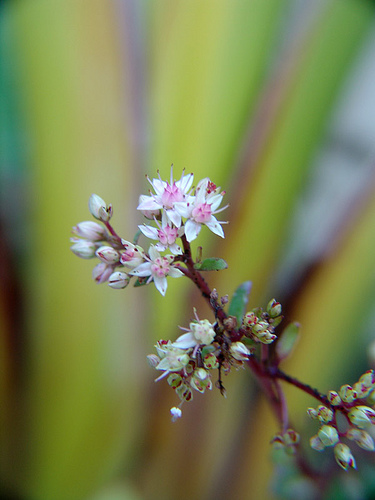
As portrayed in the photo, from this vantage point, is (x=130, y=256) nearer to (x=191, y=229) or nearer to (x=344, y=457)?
(x=191, y=229)

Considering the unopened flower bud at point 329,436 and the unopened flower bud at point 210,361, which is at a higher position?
the unopened flower bud at point 210,361

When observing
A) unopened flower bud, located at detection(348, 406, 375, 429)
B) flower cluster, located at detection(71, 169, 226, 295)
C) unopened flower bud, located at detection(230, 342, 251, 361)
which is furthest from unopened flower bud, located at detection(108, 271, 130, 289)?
unopened flower bud, located at detection(348, 406, 375, 429)

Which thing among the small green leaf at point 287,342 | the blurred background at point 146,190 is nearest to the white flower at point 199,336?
the small green leaf at point 287,342

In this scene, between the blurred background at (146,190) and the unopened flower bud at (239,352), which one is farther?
the blurred background at (146,190)

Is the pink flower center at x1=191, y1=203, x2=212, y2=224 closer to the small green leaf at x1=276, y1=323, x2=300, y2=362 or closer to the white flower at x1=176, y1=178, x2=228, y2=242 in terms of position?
the white flower at x1=176, y1=178, x2=228, y2=242

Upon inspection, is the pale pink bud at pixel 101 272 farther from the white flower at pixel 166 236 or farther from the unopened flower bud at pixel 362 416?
the unopened flower bud at pixel 362 416

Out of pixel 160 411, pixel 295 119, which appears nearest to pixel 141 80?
pixel 295 119
